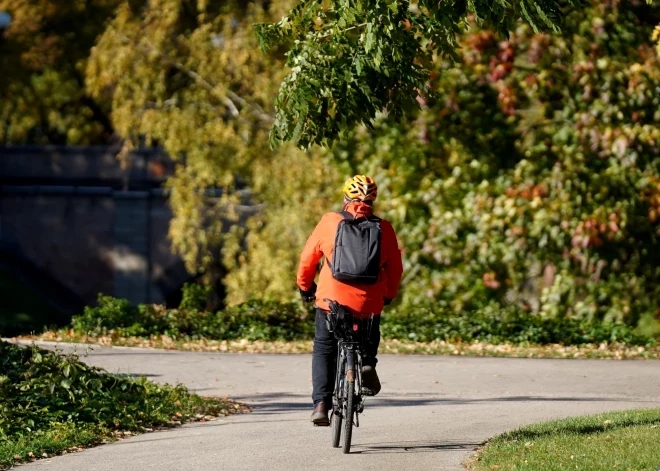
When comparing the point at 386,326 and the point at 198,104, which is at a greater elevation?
the point at 198,104

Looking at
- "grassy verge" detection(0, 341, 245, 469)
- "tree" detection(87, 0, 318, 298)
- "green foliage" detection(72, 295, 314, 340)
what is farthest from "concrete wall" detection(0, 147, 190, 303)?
"grassy verge" detection(0, 341, 245, 469)

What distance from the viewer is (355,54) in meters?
10.7

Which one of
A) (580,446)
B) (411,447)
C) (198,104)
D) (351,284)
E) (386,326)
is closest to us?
(580,446)

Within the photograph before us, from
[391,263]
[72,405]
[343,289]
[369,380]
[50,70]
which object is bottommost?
[72,405]

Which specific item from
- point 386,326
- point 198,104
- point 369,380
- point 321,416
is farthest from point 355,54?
point 198,104

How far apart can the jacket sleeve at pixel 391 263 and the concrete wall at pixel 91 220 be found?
2541 centimetres

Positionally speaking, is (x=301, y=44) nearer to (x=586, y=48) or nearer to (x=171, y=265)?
(x=586, y=48)

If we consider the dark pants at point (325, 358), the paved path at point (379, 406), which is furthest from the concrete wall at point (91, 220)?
the dark pants at point (325, 358)

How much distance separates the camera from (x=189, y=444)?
31.6ft

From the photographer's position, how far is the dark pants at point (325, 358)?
934 cm

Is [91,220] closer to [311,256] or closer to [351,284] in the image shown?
[311,256]

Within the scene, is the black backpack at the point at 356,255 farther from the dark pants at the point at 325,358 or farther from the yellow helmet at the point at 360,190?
the dark pants at the point at 325,358

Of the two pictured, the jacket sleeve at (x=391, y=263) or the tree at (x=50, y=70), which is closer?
the jacket sleeve at (x=391, y=263)

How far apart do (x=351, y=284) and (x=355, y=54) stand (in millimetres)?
2221
